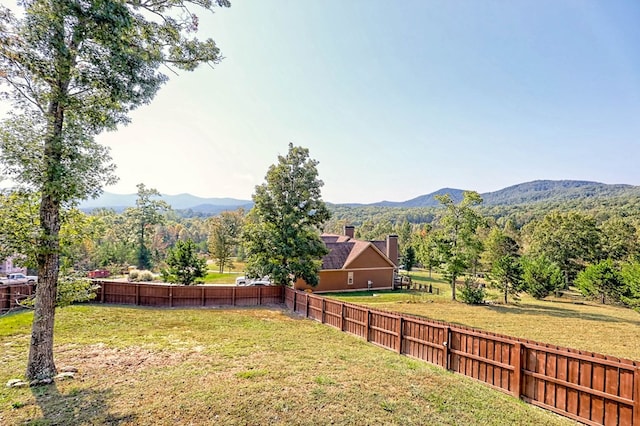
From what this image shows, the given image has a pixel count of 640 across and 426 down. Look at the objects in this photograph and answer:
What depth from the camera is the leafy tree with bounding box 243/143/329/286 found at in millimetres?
20484

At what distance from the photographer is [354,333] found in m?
12.8

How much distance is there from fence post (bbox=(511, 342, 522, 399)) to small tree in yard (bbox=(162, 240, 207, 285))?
2114 centimetres

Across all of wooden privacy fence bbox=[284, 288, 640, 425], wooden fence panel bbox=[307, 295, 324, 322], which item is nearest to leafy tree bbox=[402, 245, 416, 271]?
wooden fence panel bbox=[307, 295, 324, 322]

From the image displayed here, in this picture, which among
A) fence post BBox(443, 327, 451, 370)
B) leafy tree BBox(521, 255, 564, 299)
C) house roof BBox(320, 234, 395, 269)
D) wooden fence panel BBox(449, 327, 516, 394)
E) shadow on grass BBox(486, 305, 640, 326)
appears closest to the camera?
wooden fence panel BBox(449, 327, 516, 394)

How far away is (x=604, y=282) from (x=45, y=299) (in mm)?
40385

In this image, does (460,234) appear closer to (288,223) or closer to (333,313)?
(288,223)

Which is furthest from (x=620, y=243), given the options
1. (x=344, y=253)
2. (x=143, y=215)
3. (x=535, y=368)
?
(x=143, y=215)

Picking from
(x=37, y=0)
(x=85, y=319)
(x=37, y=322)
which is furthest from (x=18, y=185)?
(x=85, y=319)

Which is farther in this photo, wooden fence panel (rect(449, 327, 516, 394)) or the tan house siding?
the tan house siding

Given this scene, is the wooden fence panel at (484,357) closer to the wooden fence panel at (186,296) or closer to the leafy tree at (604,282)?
the wooden fence panel at (186,296)

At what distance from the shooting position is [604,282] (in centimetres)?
2984

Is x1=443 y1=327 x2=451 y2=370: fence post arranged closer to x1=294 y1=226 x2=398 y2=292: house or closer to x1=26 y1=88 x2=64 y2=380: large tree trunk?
x1=26 y1=88 x2=64 y2=380: large tree trunk

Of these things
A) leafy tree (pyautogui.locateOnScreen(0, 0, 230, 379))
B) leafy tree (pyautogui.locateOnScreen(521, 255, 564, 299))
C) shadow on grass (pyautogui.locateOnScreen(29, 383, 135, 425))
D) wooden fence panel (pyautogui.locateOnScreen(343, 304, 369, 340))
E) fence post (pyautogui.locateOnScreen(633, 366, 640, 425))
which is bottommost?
leafy tree (pyautogui.locateOnScreen(521, 255, 564, 299))

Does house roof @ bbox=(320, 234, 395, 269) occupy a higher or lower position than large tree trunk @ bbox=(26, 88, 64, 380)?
lower
